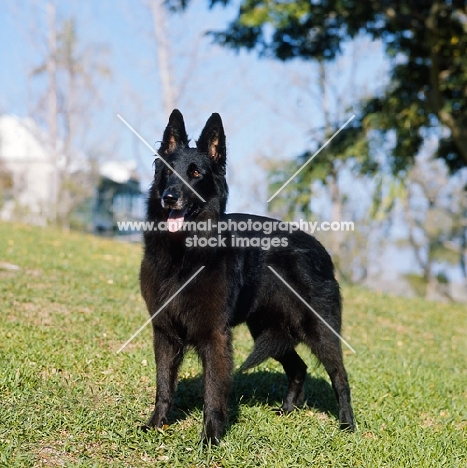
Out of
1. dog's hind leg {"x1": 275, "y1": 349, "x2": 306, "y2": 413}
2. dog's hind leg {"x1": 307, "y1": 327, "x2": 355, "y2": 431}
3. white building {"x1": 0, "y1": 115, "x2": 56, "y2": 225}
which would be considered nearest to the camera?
dog's hind leg {"x1": 307, "y1": 327, "x2": 355, "y2": 431}

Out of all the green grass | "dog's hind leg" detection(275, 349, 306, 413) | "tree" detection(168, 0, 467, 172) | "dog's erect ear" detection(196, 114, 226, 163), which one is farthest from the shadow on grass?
"tree" detection(168, 0, 467, 172)

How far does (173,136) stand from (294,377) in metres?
2.42

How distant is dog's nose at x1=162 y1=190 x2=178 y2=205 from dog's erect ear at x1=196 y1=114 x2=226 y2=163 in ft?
1.68

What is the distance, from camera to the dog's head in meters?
4.03

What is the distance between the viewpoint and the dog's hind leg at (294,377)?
5098 millimetres

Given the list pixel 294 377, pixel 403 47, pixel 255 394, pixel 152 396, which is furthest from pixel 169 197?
pixel 403 47

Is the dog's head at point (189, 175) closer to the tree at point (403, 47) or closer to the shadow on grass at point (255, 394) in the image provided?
the shadow on grass at point (255, 394)

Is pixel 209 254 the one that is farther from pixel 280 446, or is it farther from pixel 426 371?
pixel 426 371

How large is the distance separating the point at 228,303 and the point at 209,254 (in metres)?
0.38

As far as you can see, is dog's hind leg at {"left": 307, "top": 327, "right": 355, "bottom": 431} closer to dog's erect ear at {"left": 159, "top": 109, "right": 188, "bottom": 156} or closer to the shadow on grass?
the shadow on grass

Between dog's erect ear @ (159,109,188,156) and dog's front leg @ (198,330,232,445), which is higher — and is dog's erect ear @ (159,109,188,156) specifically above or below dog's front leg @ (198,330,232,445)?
above

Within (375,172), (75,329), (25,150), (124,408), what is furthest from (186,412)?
(25,150)

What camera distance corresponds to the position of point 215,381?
158 inches

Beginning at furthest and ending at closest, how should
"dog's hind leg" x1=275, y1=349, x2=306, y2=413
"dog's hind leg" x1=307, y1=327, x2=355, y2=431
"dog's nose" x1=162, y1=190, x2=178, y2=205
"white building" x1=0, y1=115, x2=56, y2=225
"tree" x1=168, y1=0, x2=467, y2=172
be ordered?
1. "white building" x1=0, y1=115, x2=56, y2=225
2. "tree" x1=168, y1=0, x2=467, y2=172
3. "dog's hind leg" x1=275, y1=349, x2=306, y2=413
4. "dog's hind leg" x1=307, y1=327, x2=355, y2=431
5. "dog's nose" x1=162, y1=190, x2=178, y2=205
